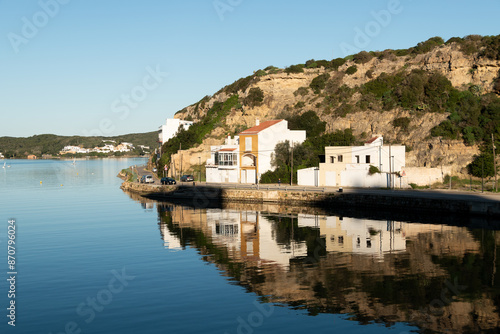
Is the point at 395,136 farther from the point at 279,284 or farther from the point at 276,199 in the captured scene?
the point at 279,284

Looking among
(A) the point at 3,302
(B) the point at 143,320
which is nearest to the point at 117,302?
(B) the point at 143,320

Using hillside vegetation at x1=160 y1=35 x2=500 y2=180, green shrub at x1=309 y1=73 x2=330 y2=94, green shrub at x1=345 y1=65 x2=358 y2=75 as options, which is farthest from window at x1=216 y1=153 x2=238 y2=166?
green shrub at x1=345 y1=65 x2=358 y2=75

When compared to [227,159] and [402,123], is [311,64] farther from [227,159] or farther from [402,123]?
[227,159]

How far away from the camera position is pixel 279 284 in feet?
91.1

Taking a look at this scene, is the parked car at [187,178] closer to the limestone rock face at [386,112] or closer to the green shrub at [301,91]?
the limestone rock face at [386,112]

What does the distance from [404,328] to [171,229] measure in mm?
30657

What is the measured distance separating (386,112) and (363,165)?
23.9 metres

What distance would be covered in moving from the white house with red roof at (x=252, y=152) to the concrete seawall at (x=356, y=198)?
8.64m

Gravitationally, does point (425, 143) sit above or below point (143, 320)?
above

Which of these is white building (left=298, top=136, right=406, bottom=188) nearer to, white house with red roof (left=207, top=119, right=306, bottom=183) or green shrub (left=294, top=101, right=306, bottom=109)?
white house with red roof (left=207, top=119, right=306, bottom=183)

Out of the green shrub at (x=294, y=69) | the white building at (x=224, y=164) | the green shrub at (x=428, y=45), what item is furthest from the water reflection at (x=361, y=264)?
the green shrub at (x=294, y=69)

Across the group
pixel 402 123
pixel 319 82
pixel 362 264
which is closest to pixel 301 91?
pixel 319 82

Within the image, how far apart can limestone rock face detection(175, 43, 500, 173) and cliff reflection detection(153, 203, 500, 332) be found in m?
26.7

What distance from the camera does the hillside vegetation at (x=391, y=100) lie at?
72062 millimetres
